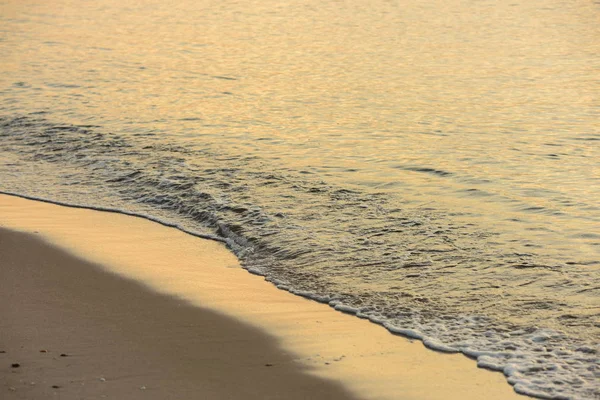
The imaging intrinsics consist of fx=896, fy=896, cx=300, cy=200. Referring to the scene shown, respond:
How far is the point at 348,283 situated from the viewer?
22.6ft

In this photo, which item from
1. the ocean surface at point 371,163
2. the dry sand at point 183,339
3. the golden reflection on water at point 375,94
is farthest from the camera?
the golden reflection on water at point 375,94

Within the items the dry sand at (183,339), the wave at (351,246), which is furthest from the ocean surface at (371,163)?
the dry sand at (183,339)

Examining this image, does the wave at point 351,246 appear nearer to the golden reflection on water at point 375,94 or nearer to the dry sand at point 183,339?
the dry sand at point 183,339

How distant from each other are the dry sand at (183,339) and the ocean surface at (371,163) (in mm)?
299

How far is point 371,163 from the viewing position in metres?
10.8

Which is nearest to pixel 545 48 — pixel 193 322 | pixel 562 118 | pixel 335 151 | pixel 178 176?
pixel 562 118

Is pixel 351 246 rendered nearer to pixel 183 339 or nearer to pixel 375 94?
pixel 183 339

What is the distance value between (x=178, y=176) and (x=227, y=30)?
16.7 meters

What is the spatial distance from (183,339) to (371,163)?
18.3 ft

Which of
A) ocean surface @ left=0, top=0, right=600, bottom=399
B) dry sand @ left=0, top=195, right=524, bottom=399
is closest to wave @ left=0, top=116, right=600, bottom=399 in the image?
ocean surface @ left=0, top=0, right=600, bottom=399

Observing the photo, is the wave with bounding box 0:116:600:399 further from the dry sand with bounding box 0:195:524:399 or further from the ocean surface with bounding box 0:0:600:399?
the dry sand with bounding box 0:195:524:399

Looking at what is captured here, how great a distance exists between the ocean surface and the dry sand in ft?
0.98

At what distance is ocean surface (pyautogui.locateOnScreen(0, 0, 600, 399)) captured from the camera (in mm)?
6422

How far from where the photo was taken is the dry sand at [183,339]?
493cm
